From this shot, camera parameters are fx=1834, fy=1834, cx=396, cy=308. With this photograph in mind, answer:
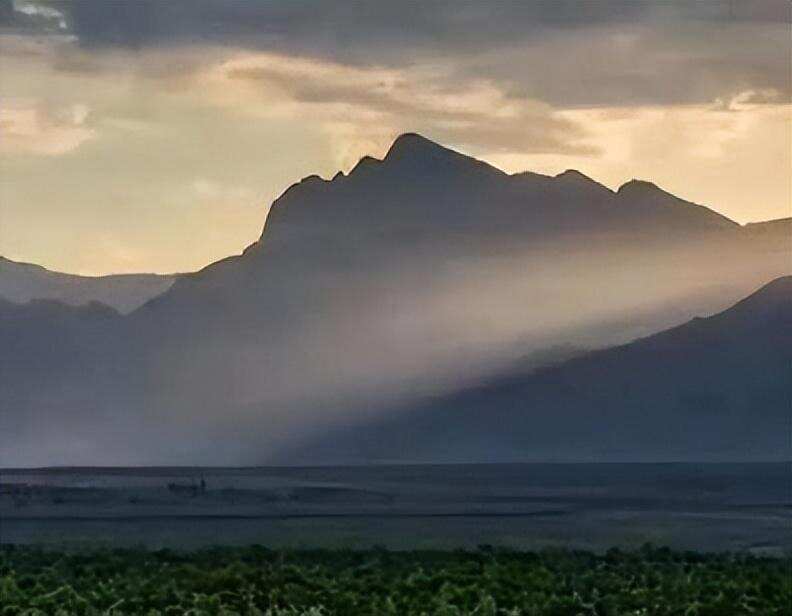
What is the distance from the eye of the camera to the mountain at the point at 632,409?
43.4 m

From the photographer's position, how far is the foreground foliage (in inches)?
617

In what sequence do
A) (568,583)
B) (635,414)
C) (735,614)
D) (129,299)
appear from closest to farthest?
(735,614) < (568,583) < (129,299) < (635,414)

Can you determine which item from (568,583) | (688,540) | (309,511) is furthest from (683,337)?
(568,583)

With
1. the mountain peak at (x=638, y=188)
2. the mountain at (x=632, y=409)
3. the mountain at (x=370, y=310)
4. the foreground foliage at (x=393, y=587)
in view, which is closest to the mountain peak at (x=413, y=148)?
the mountain at (x=370, y=310)

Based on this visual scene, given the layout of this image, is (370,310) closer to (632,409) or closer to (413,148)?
(413,148)

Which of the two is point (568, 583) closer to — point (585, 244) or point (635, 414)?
point (585, 244)

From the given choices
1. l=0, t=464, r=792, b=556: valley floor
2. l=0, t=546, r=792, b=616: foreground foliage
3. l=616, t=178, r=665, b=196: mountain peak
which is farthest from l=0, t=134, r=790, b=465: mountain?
l=0, t=546, r=792, b=616: foreground foliage

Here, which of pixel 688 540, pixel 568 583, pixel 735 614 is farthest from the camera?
pixel 688 540

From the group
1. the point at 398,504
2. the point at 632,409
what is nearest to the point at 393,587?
the point at 398,504

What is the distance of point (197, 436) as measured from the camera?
4419cm

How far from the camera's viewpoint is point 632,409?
5016cm

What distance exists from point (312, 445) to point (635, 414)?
1182cm

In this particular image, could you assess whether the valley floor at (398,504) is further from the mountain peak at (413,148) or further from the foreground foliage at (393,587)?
the foreground foliage at (393,587)

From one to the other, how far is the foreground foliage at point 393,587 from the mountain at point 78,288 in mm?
15424
